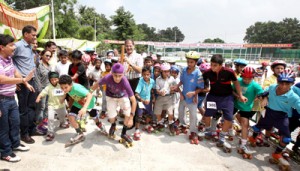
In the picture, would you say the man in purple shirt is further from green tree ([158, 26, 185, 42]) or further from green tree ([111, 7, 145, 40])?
green tree ([158, 26, 185, 42])

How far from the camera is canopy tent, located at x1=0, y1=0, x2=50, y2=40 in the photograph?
704cm

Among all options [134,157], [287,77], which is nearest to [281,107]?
[287,77]

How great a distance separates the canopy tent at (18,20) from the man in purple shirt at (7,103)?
5.27m

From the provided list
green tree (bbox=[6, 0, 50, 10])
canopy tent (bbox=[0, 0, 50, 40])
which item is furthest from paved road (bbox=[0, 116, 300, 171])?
green tree (bbox=[6, 0, 50, 10])

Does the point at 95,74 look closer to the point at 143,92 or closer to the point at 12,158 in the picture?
the point at 143,92

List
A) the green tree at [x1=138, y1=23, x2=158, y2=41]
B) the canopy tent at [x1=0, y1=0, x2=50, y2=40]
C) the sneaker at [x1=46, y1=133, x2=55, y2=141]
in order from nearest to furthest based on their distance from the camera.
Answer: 1. the sneaker at [x1=46, y1=133, x2=55, y2=141]
2. the canopy tent at [x1=0, y1=0, x2=50, y2=40]
3. the green tree at [x1=138, y1=23, x2=158, y2=41]

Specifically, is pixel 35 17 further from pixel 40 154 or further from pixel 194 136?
pixel 194 136

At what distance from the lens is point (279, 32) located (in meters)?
76.6

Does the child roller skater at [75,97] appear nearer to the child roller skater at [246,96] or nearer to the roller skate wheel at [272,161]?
the child roller skater at [246,96]

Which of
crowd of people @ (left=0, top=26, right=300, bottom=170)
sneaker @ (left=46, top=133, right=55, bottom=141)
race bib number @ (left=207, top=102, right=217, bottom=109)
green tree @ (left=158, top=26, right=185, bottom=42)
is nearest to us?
crowd of people @ (left=0, top=26, right=300, bottom=170)

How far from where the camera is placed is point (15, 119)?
3.03 metres

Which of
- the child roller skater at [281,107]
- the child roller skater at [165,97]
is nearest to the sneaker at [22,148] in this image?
the child roller skater at [165,97]

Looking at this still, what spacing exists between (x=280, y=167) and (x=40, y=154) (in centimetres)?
387

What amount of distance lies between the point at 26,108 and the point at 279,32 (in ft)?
301
